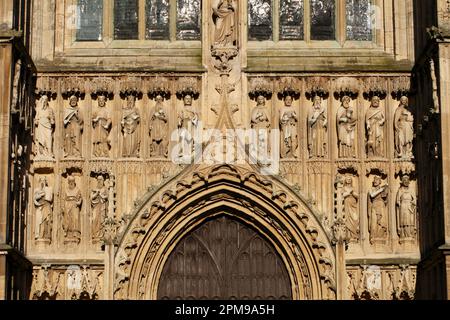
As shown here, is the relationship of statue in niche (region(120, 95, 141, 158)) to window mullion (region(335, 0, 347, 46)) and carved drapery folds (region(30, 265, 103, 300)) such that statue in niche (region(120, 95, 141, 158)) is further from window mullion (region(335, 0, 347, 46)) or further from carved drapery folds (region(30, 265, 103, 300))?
window mullion (region(335, 0, 347, 46))

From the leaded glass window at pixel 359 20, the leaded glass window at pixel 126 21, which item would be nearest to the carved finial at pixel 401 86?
the leaded glass window at pixel 359 20

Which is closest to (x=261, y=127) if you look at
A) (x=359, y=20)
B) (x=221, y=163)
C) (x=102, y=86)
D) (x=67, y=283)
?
(x=221, y=163)

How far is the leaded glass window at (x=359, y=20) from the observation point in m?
24.8

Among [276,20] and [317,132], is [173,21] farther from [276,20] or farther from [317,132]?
[317,132]

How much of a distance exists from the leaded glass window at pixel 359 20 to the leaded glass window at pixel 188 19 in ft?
10.1

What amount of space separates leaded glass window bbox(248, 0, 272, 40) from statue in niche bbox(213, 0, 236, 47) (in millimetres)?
595

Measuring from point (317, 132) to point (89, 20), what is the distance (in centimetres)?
522

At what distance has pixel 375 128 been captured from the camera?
78.2ft

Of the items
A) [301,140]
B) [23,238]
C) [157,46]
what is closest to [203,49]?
[157,46]

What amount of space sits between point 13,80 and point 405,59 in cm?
776

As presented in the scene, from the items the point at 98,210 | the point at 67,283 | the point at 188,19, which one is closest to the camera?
the point at 67,283

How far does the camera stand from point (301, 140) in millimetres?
23969
